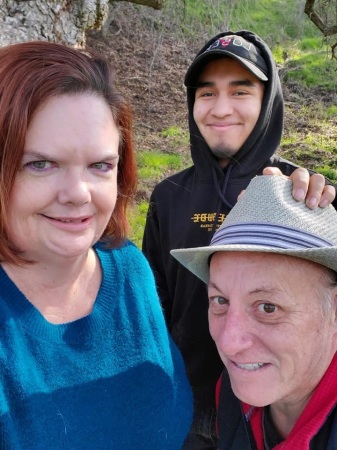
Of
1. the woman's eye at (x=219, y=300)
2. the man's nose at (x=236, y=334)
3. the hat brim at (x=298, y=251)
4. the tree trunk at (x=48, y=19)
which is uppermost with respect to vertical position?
the tree trunk at (x=48, y=19)

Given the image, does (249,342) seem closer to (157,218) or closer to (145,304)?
(145,304)

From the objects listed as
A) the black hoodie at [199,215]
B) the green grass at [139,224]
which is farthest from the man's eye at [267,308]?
the green grass at [139,224]

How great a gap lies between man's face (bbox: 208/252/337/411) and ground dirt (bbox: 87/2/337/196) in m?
7.10

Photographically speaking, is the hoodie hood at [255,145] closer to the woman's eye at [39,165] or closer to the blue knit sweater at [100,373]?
the blue knit sweater at [100,373]

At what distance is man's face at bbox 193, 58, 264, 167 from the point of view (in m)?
2.60

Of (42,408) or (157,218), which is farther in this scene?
(157,218)

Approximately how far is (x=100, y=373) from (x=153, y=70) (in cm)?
1000

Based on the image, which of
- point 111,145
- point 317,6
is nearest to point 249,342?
point 111,145

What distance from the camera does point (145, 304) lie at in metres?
2.04

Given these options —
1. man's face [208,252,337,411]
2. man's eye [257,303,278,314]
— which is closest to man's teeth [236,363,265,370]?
man's face [208,252,337,411]

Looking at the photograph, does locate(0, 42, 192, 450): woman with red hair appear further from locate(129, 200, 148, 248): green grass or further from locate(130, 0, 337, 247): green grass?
locate(129, 200, 148, 248): green grass

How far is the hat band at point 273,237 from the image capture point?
1.56 meters

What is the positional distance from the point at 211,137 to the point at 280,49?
41.1 feet

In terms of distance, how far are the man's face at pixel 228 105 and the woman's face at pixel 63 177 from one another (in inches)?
37.8
